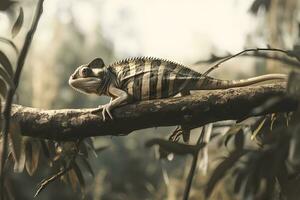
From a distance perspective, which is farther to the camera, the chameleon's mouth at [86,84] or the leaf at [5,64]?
the chameleon's mouth at [86,84]

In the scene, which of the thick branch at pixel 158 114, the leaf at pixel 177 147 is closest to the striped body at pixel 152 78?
the thick branch at pixel 158 114

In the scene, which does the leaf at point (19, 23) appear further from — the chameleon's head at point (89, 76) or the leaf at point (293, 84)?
the leaf at point (293, 84)

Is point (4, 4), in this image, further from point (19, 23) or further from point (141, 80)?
point (141, 80)

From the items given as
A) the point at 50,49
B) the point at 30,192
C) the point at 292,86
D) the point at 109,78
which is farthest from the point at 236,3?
the point at 30,192

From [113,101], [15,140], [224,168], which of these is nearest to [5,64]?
[15,140]

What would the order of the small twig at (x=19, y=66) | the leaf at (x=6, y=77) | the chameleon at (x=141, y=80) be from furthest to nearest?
the chameleon at (x=141, y=80) < the leaf at (x=6, y=77) < the small twig at (x=19, y=66)

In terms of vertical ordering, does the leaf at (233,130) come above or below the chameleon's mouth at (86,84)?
below
